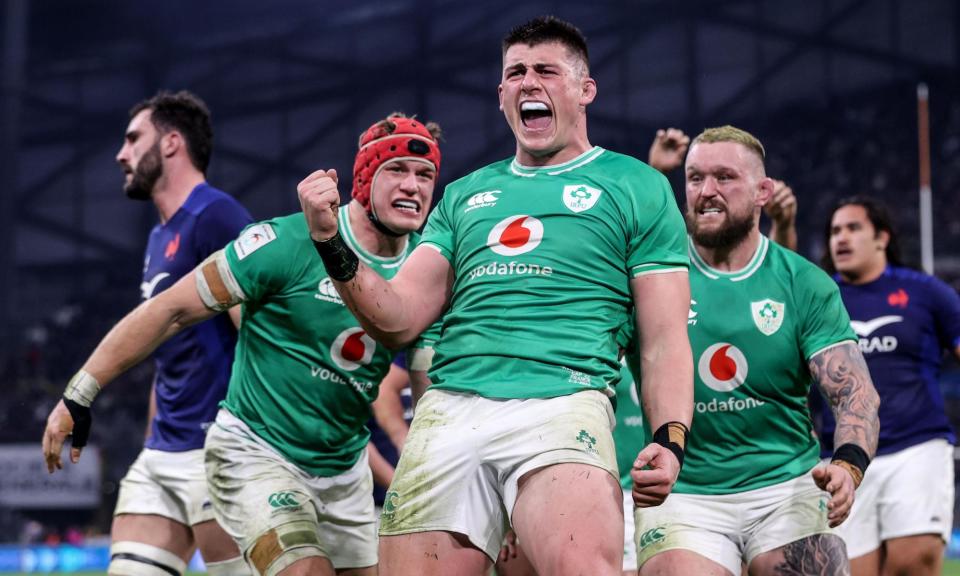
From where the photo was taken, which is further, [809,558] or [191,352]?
[191,352]

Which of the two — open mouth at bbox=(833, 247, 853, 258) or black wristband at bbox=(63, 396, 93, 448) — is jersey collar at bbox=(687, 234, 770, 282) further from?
black wristband at bbox=(63, 396, 93, 448)

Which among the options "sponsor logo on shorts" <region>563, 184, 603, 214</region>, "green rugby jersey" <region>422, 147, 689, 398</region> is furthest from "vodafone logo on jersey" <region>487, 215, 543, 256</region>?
"sponsor logo on shorts" <region>563, 184, 603, 214</region>

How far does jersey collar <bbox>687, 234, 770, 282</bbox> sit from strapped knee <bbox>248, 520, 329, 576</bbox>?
5.70 ft

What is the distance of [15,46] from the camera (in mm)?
24281

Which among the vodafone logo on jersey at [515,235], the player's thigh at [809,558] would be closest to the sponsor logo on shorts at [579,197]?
the vodafone logo on jersey at [515,235]

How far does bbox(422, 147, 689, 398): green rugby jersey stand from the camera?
10.5 ft

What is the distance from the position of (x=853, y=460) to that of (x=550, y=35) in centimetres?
160

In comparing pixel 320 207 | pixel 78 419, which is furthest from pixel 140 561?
pixel 320 207

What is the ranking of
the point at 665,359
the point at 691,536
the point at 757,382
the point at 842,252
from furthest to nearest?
the point at 842,252 < the point at 757,382 < the point at 691,536 < the point at 665,359

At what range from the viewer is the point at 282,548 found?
157 inches

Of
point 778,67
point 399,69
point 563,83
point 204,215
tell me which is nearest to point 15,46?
point 399,69

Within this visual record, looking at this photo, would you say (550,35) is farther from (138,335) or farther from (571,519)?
(138,335)

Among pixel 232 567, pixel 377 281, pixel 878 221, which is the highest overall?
pixel 878 221

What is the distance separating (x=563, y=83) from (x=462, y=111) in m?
22.7
